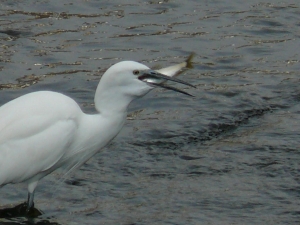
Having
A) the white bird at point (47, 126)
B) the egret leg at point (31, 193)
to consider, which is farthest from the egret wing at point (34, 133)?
the egret leg at point (31, 193)

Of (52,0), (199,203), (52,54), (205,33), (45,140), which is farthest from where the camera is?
(52,0)

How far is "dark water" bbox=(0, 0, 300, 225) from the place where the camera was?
285 inches

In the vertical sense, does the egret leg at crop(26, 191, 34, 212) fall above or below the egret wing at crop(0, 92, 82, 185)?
below

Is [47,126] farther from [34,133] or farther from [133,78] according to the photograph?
[133,78]

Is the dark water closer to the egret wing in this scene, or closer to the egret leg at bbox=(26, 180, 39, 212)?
the egret leg at bbox=(26, 180, 39, 212)

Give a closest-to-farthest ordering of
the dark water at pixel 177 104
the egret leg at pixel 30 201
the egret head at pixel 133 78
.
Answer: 1. the egret head at pixel 133 78
2. the egret leg at pixel 30 201
3. the dark water at pixel 177 104

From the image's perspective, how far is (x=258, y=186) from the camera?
752 cm

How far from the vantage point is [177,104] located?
9508 mm

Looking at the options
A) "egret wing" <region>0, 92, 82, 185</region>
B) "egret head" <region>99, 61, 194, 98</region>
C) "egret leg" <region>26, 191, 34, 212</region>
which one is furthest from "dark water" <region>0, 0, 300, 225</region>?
"egret head" <region>99, 61, 194, 98</region>

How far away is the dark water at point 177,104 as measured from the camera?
7242mm

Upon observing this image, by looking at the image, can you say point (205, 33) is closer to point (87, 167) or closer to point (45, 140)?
point (87, 167)

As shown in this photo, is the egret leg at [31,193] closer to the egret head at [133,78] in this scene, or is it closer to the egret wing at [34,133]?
the egret wing at [34,133]

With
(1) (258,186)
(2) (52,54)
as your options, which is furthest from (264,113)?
(2) (52,54)

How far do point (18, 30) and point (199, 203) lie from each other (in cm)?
485
